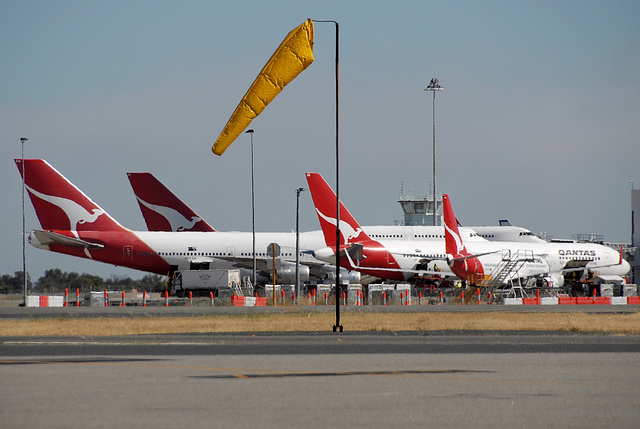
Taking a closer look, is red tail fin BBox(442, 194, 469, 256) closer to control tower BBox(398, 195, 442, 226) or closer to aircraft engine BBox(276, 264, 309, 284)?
aircraft engine BBox(276, 264, 309, 284)

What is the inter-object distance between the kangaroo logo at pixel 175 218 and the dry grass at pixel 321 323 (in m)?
45.2

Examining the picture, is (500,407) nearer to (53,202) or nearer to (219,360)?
(219,360)

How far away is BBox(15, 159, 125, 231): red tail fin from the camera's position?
63.4 metres

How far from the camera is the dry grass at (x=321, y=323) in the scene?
25.7 m

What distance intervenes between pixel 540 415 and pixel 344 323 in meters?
19.3

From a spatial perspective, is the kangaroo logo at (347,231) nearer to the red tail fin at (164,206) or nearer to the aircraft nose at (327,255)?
the aircraft nose at (327,255)

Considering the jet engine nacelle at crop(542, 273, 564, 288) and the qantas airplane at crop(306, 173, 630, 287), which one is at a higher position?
the qantas airplane at crop(306, 173, 630, 287)

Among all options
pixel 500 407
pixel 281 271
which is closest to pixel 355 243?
pixel 281 271

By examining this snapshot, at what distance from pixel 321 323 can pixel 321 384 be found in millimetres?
16383

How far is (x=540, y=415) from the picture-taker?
9.41 m

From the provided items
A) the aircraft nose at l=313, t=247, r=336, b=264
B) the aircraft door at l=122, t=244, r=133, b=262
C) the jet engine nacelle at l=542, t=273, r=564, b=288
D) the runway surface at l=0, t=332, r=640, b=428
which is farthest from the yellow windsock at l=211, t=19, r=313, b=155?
the aircraft door at l=122, t=244, r=133, b=262

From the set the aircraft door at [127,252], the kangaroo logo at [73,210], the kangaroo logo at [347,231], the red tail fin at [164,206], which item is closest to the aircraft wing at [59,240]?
the aircraft door at [127,252]

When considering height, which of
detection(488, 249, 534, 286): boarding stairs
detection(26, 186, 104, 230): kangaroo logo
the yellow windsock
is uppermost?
the yellow windsock

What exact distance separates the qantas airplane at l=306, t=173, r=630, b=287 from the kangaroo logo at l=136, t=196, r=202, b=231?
71.5 ft
